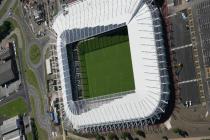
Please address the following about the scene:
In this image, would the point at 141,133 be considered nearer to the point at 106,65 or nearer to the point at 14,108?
the point at 106,65

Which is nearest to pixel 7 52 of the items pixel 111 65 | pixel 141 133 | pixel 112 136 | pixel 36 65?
pixel 36 65

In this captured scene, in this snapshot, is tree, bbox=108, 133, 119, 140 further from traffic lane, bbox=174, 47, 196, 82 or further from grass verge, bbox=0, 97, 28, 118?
grass verge, bbox=0, 97, 28, 118

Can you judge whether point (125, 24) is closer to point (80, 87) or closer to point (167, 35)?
point (167, 35)

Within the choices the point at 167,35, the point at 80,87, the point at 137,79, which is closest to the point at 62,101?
the point at 80,87

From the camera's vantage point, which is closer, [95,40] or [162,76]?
[162,76]

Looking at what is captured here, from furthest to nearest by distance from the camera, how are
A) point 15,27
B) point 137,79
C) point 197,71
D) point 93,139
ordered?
point 15,27 < point 93,139 < point 137,79 < point 197,71

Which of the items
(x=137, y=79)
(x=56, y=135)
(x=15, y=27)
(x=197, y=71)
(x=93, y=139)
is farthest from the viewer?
(x=15, y=27)

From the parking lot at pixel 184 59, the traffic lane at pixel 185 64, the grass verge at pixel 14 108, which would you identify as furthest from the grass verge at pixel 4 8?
the traffic lane at pixel 185 64

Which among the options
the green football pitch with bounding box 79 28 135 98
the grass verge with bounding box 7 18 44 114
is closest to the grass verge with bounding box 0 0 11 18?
the grass verge with bounding box 7 18 44 114
